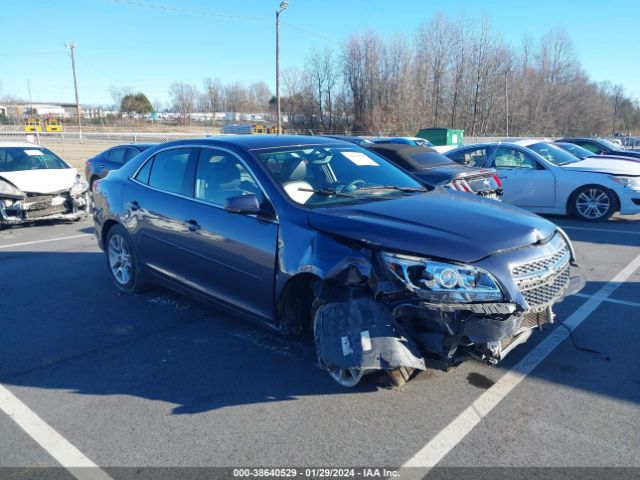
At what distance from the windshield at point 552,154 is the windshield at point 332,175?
287 inches

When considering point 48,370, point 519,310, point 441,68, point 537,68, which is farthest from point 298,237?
point 537,68

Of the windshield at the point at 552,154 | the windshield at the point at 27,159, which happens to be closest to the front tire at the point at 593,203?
the windshield at the point at 552,154

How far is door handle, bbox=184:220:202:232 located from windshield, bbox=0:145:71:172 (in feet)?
24.3

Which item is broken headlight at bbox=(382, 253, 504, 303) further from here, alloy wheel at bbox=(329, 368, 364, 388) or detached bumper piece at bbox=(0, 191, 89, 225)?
detached bumper piece at bbox=(0, 191, 89, 225)

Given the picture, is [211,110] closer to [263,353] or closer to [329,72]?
[329,72]

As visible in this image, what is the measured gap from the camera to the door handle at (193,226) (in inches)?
176

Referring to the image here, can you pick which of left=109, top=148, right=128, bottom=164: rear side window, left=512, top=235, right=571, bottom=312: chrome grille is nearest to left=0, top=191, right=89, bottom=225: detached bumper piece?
left=109, top=148, right=128, bottom=164: rear side window

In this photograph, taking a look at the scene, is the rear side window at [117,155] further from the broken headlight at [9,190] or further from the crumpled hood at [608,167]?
the crumpled hood at [608,167]

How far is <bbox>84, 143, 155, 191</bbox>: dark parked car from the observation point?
43.8ft

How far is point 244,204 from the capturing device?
12.6ft

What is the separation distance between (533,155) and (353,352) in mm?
9015

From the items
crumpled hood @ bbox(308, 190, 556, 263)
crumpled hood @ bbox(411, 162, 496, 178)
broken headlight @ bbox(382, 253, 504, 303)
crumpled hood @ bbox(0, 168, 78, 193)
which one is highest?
crumpled hood @ bbox(308, 190, 556, 263)

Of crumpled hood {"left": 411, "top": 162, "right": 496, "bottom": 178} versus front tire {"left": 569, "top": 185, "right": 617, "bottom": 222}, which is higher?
crumpled hood {"left": 411, "top": 162, "right": 496, "bottom": 178}

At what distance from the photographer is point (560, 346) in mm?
4164
